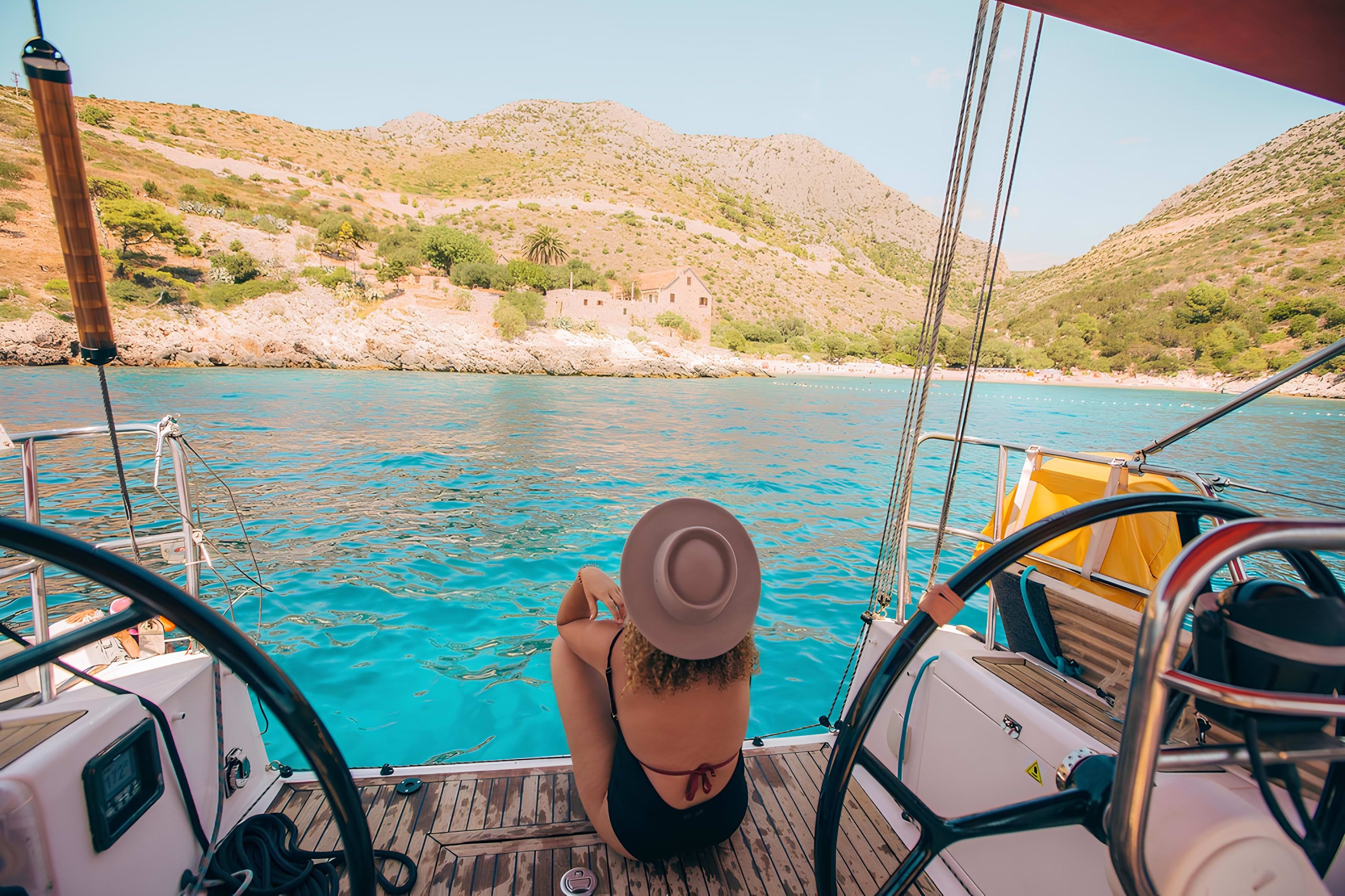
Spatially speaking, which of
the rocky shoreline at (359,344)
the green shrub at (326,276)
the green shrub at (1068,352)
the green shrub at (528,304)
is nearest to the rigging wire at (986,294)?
the rocky shoreline at (359,344)

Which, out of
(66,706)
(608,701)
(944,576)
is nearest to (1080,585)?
(608,701)

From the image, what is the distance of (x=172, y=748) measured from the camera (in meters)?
1.69

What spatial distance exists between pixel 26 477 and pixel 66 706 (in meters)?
0.89

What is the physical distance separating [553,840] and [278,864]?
883mm

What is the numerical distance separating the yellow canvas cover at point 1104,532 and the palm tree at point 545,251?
181 feet

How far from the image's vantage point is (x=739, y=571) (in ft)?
5.43

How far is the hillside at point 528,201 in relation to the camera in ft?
137

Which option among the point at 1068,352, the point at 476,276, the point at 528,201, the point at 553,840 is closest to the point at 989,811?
the point at 553,840

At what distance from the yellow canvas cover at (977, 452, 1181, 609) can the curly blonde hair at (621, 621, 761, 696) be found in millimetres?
1548

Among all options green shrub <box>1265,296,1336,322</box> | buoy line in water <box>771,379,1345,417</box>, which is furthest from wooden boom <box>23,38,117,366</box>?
green shrub <box>1265,296,1336,322</box>

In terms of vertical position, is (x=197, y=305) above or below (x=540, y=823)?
above

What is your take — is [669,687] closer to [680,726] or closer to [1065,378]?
[680,726]

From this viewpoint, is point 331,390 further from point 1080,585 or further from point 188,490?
point 1080,585

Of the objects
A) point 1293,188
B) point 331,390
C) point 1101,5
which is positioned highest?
point 1293,188
